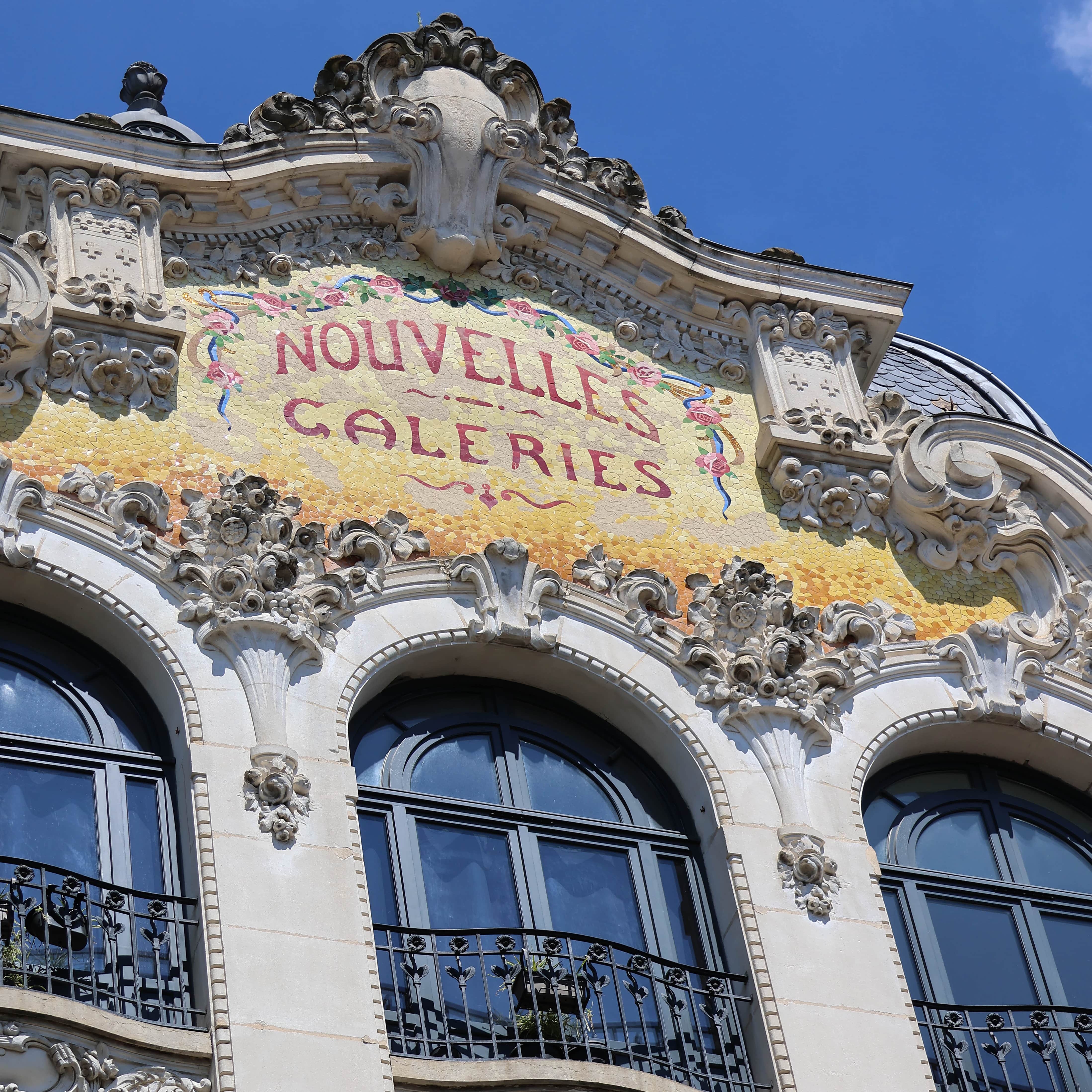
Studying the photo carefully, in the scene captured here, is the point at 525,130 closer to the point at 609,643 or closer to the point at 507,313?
the point at 507,313

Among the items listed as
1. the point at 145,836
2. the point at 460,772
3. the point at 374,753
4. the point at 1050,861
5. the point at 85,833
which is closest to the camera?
the point at 85,833

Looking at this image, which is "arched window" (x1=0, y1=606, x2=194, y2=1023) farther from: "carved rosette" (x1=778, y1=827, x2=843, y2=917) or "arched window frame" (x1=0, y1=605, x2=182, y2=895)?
"carved rosette" (x1=778, y1=827, x2=843, y2=917)

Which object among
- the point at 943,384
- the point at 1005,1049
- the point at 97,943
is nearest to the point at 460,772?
the point at 97,943

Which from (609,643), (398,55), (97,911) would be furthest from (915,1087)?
(398,55)

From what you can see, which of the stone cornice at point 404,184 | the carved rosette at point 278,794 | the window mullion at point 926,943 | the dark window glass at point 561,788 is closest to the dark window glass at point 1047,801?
the window mullion at point 926,943

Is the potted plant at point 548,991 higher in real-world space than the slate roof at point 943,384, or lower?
lower

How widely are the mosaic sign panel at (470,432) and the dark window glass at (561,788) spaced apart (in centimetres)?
106

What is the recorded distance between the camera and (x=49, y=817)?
9.98 m

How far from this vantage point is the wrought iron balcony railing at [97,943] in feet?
30.2

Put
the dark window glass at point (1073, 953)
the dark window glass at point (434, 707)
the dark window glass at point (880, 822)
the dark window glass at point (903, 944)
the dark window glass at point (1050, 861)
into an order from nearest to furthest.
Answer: the dark window glass at point (903, 944) → the dark window glass at point (434, 707) → the dark window glass at point (1073, 953) → the dark window glass at point (880, 822) → the dark window glass at point (1050, 861)

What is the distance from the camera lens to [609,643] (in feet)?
37.6

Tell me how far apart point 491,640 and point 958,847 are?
2784 mm

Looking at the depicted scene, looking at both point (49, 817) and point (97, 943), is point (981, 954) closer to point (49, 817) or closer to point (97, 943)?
point (97, 943)

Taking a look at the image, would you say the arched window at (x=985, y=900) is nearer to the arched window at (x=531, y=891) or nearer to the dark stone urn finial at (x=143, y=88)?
the arched window at (x=531, y=891)
